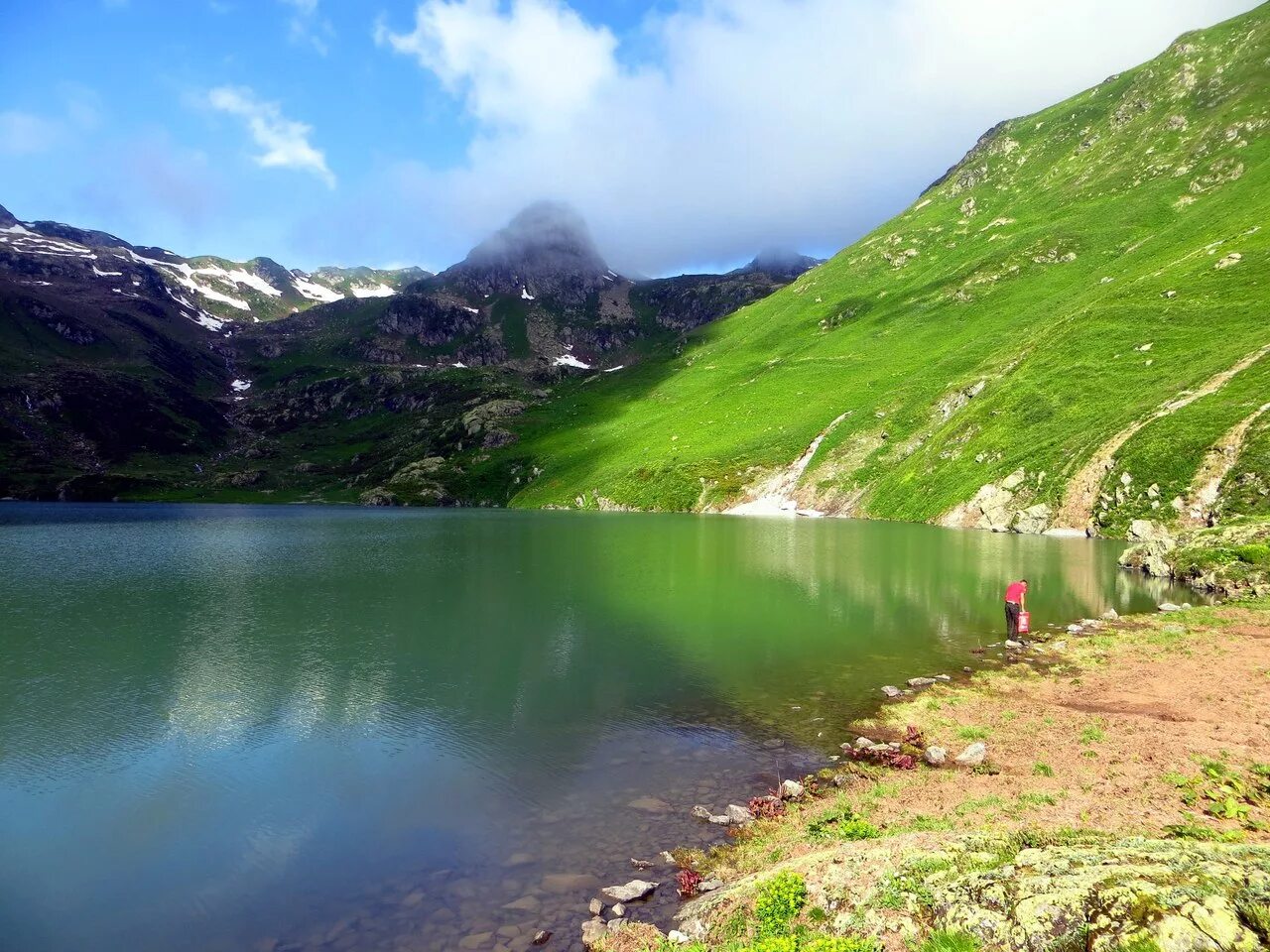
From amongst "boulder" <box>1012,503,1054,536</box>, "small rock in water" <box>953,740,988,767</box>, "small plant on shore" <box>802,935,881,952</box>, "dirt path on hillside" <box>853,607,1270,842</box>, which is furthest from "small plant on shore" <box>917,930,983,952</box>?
"boulder" <box>1012,503,1054,536</box>

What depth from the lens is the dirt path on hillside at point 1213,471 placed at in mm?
72375

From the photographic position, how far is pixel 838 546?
86.2 m

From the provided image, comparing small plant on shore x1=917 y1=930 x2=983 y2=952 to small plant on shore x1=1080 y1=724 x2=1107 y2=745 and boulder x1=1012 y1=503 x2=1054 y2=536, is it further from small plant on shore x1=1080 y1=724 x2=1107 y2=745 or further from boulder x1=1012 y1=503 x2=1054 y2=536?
boulder x1=1012 y1=503 x2=1054 y2=536

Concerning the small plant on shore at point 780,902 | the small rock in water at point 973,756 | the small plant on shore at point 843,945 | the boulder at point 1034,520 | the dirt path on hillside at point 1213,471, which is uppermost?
the dirt path on hillside at point 1213,471

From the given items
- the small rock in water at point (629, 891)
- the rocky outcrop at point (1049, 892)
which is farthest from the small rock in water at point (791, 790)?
the rocky outcrop at point (1049, 892)

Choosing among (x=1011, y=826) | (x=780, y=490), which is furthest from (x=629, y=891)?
(x=780, y=490)

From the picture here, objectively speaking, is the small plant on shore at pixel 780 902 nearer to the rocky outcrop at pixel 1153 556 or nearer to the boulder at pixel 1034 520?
the rocky outcrop at pixel 1153 556

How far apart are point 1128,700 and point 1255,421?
69481 millimetres

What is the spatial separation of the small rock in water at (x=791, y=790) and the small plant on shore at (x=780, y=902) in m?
7.09

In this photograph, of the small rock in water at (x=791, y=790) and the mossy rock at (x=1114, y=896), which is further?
the small rock in water at (x=791, y=790)

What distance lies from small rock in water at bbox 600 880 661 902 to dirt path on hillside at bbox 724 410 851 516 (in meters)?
138

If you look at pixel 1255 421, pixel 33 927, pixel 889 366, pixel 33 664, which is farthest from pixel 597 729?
pixel 889 366

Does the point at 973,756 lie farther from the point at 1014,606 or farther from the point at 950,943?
the point at 1014,606

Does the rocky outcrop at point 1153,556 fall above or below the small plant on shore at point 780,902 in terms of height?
above
